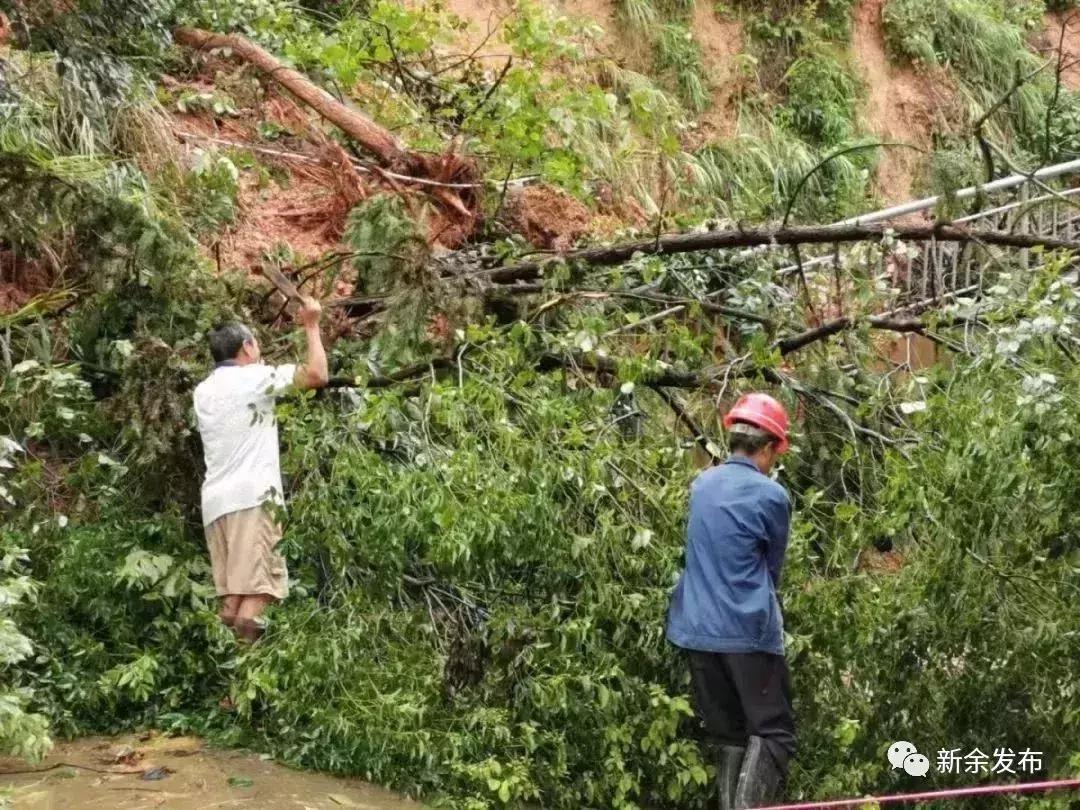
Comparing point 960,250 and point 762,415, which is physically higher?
point 762,415

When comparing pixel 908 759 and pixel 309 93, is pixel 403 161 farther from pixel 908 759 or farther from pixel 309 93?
pixel 908 759

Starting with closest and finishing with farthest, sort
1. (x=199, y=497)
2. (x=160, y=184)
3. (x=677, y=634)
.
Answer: (x=677, y=634) → (x=199, y=497) → (x=160, y=184)

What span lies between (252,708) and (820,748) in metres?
2.18

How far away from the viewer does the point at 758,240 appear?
6773 mm

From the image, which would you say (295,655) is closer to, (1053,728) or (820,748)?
(820,748)

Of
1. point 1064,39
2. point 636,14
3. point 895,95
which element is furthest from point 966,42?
point 636,14

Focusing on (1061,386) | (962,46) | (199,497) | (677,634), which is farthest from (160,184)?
(962,46)

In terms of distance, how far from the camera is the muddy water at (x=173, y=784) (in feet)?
16.7

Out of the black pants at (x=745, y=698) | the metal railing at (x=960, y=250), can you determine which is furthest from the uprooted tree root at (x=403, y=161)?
the black pants at (x=745, y=698)

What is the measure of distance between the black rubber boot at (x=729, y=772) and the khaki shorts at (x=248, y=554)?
195 cm

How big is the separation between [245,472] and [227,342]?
55 cm

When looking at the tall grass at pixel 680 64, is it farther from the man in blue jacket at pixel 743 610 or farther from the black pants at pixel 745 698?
the black pants at pixel 745 698

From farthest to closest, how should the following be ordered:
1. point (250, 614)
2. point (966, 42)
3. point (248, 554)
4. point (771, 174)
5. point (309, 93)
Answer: point (966, 42), point (771, 174), point (309, 93), point (250, 614), point (248, 554)

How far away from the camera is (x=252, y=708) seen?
18.8 ft
